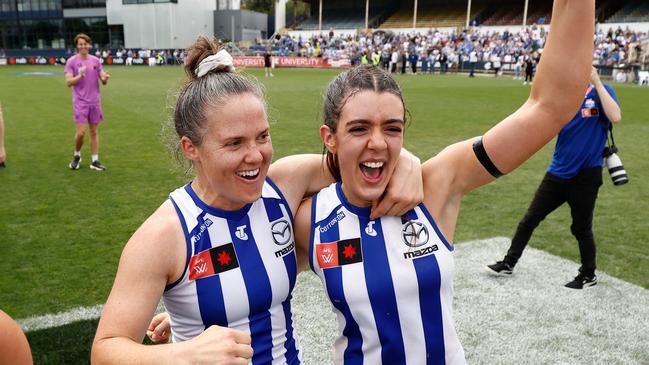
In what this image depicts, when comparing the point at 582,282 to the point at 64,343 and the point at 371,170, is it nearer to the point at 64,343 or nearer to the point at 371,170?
the point at 371,170

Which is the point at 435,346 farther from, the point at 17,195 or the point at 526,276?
the point at 17,195

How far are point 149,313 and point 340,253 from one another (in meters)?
0.73

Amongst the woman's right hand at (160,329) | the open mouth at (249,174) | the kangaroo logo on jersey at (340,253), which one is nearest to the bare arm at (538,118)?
the kangaroo logo on jersey at (340,253)

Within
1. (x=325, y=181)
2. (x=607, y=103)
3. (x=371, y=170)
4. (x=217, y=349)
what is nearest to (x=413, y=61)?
(x=607, y=103)

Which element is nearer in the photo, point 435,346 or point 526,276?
point 435,346

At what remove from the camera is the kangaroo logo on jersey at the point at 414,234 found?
6.73 ft

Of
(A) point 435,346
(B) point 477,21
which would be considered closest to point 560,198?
(A) point 435,346

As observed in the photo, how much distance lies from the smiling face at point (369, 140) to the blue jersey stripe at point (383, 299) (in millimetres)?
204

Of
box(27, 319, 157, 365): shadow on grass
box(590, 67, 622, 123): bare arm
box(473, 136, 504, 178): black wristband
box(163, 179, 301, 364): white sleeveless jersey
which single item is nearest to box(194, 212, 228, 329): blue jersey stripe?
box(163, 179, 301, 364): white sleeveless jersey

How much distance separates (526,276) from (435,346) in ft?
11.2

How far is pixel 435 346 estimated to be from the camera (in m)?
2.07

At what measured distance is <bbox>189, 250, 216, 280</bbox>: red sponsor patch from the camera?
6.18 ft

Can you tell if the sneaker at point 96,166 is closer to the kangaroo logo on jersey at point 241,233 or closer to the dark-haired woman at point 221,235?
the dark-haired woman at point 221,235

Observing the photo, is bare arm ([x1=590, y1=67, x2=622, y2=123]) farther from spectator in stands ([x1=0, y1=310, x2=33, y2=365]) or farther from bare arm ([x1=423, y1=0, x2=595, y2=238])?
spectator in stands ([x1=0, y1=310, x2=33, y2=365])
